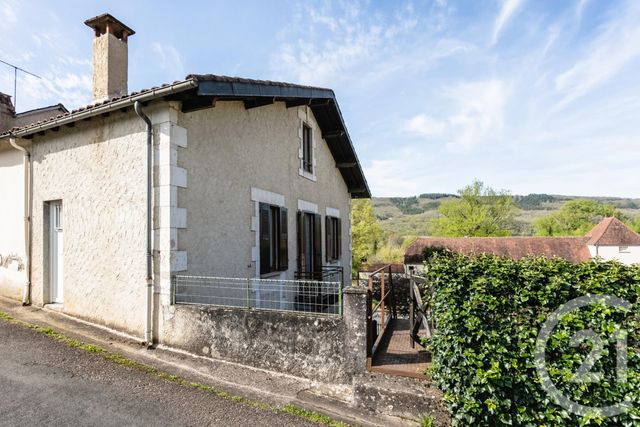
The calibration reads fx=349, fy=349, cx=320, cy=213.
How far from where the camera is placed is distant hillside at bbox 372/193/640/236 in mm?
102750

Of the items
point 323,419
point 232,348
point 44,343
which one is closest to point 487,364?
point 323,419

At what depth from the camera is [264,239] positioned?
7.76 meters

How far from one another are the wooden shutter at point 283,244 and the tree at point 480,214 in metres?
37.3

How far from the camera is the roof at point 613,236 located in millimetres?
29156

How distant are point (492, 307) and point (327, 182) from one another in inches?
343

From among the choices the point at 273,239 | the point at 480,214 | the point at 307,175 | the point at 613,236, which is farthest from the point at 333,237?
the point at 480,214

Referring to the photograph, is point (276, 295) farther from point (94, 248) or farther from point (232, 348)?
point (94, 248)

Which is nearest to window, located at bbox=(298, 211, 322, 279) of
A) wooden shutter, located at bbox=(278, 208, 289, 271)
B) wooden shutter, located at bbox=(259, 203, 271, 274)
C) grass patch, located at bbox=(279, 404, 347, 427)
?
wooden shutter, located at bbox=(278, 208, 289, 271)

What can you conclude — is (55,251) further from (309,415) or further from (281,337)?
(309,415)

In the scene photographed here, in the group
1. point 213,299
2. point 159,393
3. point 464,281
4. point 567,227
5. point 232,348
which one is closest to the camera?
point 464,281

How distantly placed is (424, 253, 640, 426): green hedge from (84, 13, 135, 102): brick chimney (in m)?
7.20

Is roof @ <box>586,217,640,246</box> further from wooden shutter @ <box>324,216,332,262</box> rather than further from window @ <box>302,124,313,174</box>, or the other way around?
window @ <box>302,124,313,174</box>

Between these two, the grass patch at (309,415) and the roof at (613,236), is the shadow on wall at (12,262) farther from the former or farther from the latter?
the roof at (613,236)

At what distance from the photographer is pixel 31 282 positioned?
7.32 m
